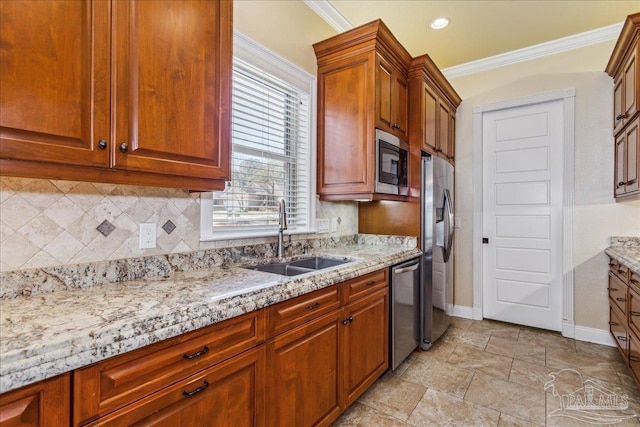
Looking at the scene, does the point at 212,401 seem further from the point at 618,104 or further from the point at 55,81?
A: the point at 618,104

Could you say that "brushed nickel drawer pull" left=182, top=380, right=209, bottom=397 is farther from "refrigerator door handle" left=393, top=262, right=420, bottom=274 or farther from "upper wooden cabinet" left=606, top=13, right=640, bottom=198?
"upper wooden cabinet" left=606, top=13, right=640, bottom=198

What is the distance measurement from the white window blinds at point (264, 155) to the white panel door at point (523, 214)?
2.32 metres

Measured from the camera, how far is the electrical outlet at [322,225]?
8.84ft

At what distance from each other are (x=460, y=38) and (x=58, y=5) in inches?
129

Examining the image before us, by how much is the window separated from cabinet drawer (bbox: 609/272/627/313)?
7.85 feet

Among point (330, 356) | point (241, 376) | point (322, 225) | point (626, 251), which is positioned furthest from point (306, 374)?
point (626, 251)

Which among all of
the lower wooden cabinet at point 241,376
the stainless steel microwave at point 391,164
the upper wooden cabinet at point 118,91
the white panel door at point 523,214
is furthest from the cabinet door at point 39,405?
the white panel door at point 523,214

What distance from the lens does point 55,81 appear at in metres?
0.97

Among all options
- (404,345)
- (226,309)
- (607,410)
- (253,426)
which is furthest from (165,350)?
(607,410)

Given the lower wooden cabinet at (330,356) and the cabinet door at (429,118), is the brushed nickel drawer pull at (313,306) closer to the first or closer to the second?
the lower wooden cabinet at (330,356)

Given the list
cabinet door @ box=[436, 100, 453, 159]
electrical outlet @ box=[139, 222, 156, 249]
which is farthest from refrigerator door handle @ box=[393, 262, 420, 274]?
electrical outlet @ box=[139, 222, 156, 249]

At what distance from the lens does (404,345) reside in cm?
251

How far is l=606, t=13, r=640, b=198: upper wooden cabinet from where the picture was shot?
2.33 m

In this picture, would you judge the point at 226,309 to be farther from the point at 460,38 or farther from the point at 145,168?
the point at 460,38
